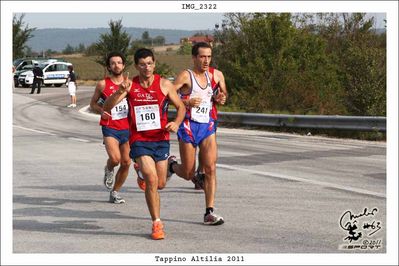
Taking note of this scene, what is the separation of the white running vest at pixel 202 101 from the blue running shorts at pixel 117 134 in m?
1.59

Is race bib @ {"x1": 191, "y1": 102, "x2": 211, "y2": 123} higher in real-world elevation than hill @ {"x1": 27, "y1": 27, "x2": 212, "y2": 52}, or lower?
lower

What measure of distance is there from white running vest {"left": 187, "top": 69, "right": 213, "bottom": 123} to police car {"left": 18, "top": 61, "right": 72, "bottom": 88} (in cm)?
4397

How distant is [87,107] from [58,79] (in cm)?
1918

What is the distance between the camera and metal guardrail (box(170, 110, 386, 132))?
1869cm

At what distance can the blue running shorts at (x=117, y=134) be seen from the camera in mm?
10680

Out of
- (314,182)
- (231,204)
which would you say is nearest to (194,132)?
(231,204)

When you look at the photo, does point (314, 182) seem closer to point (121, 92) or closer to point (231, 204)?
point (231, 204)

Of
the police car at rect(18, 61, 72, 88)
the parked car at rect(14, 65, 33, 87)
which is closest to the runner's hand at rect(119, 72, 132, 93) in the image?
the police car at rect(18, 61, 72, 88)

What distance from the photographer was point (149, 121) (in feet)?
27.8

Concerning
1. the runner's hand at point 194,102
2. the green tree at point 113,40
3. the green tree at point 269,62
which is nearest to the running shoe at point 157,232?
the runner's hand at point 194,102

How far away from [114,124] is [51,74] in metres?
43.5

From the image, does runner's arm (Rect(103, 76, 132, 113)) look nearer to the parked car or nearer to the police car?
the police car

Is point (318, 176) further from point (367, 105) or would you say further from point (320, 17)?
point (320, 17)
